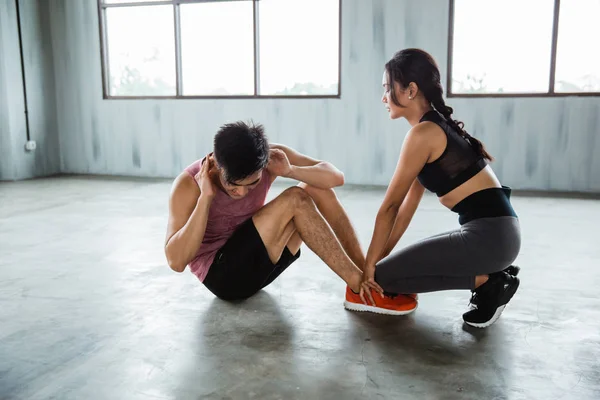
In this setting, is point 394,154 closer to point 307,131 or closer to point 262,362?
point 307,131

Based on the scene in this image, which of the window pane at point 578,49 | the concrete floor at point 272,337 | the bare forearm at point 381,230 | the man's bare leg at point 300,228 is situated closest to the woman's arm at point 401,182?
the bare forearm at point 381,230

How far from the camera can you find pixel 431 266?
199 centimetres

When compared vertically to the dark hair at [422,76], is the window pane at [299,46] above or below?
above

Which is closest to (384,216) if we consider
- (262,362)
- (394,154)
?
(262,362)

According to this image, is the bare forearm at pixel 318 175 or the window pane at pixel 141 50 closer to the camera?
the bare forearm at pixel 318 175

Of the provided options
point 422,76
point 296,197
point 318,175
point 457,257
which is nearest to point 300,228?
point 296,197

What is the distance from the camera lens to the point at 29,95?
270 inches

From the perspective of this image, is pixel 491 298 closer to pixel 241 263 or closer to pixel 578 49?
pixel 241 263

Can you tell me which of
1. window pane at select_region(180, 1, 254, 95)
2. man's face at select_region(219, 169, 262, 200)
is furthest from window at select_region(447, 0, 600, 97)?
man's face at select_region(219, 169, 262, 200)

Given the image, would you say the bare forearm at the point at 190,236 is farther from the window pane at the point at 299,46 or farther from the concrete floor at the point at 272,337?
the window pane at the point at 299,46

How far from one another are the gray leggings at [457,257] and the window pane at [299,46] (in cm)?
447

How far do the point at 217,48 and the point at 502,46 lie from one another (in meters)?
3.21

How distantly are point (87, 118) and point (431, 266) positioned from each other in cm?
634

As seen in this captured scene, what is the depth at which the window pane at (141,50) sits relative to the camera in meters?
6.73
